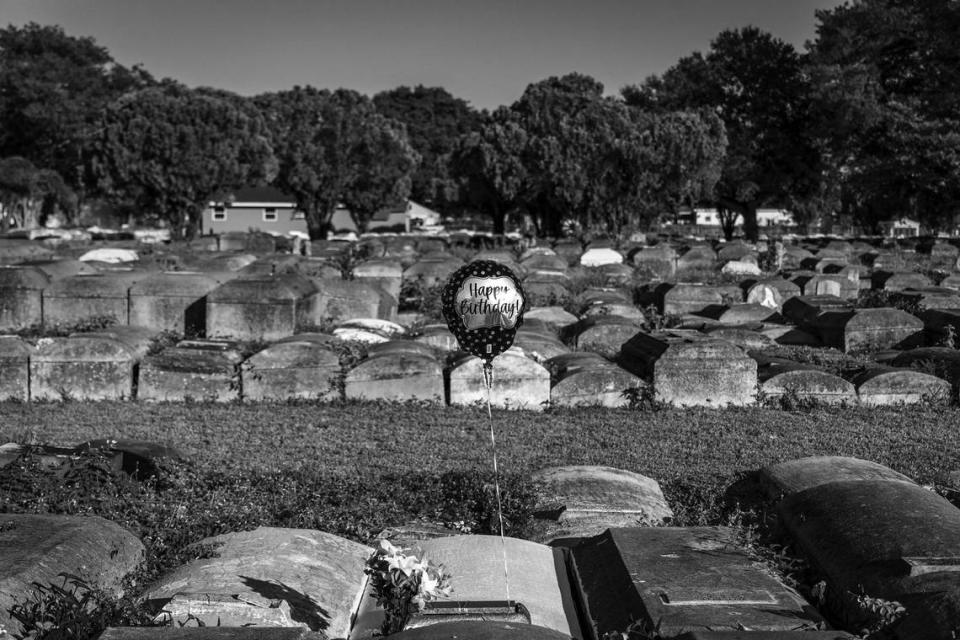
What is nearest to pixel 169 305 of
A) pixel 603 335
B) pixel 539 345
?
pixel 539 345

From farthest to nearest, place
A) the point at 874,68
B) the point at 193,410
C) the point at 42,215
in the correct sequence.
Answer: the point at 42,215 → the point at 874,68 → the point at 193,410

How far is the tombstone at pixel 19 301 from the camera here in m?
11.5

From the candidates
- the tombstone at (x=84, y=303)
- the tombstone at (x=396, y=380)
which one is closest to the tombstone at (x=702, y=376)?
the tombstone at (x=396, y=380)

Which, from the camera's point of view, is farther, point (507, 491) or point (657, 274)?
point (657, 274)

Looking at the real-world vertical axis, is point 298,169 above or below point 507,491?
above

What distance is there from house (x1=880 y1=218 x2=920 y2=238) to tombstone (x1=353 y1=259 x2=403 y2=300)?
203 feet

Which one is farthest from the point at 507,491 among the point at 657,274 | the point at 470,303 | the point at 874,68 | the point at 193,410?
the point at 874,68

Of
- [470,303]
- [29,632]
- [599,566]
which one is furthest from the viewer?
[470,303]

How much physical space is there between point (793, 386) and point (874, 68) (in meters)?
29.6

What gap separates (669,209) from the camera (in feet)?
110

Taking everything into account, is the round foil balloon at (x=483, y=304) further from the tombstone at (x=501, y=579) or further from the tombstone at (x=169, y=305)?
the tombstone at (x=169, y=305)

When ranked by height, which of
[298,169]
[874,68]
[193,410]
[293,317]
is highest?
[874,68]

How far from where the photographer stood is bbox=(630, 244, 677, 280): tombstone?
65.6ft

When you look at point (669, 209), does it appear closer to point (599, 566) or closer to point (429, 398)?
point (429, 398)
